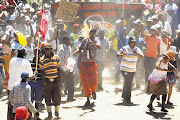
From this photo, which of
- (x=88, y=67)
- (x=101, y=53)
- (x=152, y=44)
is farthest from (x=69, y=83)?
(x=152, y=44)

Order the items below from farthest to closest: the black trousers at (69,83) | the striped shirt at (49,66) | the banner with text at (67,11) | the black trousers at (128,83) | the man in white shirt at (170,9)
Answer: the man in white shirt at (170,9), the banner with text at (67,11), the black trousers at (69,83), the black trousers at (128,83), the striped shirt at (49,66)

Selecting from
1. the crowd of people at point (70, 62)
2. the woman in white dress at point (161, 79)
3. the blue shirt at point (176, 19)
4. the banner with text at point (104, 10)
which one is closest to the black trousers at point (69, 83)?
the crowd of people at point (70, 62)

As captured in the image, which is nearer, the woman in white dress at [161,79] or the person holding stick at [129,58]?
the woman in white dress at [161,79]

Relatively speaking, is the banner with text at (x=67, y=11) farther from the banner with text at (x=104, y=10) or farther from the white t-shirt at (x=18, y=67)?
the white t-shirt at (x=18, y=67)

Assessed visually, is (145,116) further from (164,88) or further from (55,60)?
(55,60)

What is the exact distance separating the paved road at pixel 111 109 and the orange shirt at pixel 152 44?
146cm

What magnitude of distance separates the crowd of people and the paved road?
0.86 ft

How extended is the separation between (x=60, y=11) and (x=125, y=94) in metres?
5.51

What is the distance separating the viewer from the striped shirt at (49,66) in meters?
8.51

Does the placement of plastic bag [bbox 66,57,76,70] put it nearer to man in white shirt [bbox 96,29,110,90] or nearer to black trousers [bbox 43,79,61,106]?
black trousers [bbox 43,79,61,106]

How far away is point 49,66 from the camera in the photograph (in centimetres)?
853

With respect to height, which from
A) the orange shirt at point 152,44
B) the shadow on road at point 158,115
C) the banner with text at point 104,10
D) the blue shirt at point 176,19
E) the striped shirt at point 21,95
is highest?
the banner with text at point 104,10

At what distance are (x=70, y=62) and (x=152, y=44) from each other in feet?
11.2

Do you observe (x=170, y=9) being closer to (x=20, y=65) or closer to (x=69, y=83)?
(x=69, y=83)
